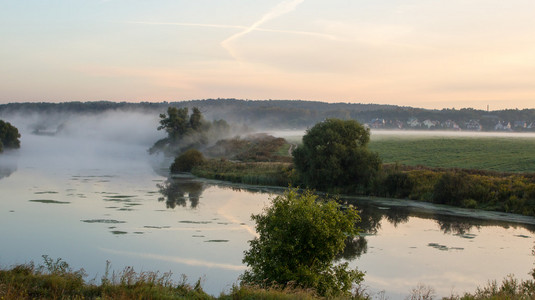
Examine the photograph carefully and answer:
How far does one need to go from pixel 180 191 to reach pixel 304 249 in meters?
28.0

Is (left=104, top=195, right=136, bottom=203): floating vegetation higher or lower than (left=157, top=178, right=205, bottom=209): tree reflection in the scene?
higher

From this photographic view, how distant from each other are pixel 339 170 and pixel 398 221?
496 inches

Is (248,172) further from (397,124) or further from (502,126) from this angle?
(397,124)

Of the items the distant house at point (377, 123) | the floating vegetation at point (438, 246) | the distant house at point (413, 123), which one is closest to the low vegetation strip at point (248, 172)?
the floating vegetation at point (438, 246)

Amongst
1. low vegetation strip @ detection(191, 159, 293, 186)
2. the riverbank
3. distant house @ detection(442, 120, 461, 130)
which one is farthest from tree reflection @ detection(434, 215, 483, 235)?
distant house @ detection(442, 120, 461, 130)

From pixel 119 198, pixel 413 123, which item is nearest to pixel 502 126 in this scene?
pixel 413 123

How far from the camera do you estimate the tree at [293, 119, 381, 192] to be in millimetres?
40688

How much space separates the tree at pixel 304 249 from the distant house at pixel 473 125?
386ft

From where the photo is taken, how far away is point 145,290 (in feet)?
32.0

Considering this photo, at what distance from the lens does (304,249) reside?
13.3m

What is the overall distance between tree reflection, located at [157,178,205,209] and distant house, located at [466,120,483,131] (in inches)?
3611

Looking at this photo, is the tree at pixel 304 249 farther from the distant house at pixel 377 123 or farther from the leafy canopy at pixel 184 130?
the distant house at pixel 377 123

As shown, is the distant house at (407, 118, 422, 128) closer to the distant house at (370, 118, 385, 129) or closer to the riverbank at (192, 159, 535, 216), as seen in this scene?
the distant house at (370, 118, 385, 129)

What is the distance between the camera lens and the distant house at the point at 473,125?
396 ft
